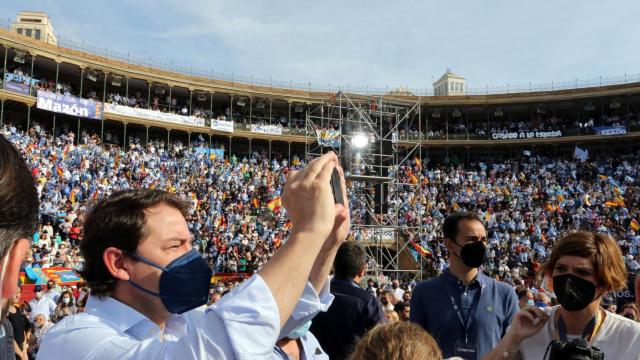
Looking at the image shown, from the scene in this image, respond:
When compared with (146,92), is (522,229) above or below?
below

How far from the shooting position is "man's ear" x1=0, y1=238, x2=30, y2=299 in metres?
1.24

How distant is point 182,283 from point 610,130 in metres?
42.7

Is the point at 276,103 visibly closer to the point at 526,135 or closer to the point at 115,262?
the point at 526,135

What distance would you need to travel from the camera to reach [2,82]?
98.0 ft

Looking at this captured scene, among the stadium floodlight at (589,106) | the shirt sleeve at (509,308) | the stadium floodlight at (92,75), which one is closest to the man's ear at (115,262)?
the shirt sleeve at (509,308)

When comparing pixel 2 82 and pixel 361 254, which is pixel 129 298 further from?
pixel 2 82

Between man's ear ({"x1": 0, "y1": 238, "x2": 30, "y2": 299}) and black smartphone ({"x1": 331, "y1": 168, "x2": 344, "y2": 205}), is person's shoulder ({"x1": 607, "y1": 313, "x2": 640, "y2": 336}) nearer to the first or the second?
black smartphone ({"x1": 331, "y1": 168, "x2": 344, "y2": 205})

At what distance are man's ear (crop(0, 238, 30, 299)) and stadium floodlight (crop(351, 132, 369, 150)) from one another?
746 inches

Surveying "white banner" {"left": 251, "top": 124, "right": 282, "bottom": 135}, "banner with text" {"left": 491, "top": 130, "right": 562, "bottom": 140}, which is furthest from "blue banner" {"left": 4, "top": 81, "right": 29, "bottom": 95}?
"banner with text" {"left": 491, "top": 130, "right": 562, "bottom": 140}

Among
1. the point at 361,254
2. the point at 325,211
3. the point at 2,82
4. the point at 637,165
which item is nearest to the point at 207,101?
the point at 2,82

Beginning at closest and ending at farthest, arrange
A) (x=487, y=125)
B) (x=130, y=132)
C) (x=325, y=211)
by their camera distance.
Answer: (x=325, y=211) → (x=130, y=132) → (x=487, y=125)

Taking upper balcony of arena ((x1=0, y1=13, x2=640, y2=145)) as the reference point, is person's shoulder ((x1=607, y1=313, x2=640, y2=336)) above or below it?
below

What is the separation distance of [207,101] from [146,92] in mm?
4454

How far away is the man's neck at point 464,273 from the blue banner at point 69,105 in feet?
102
